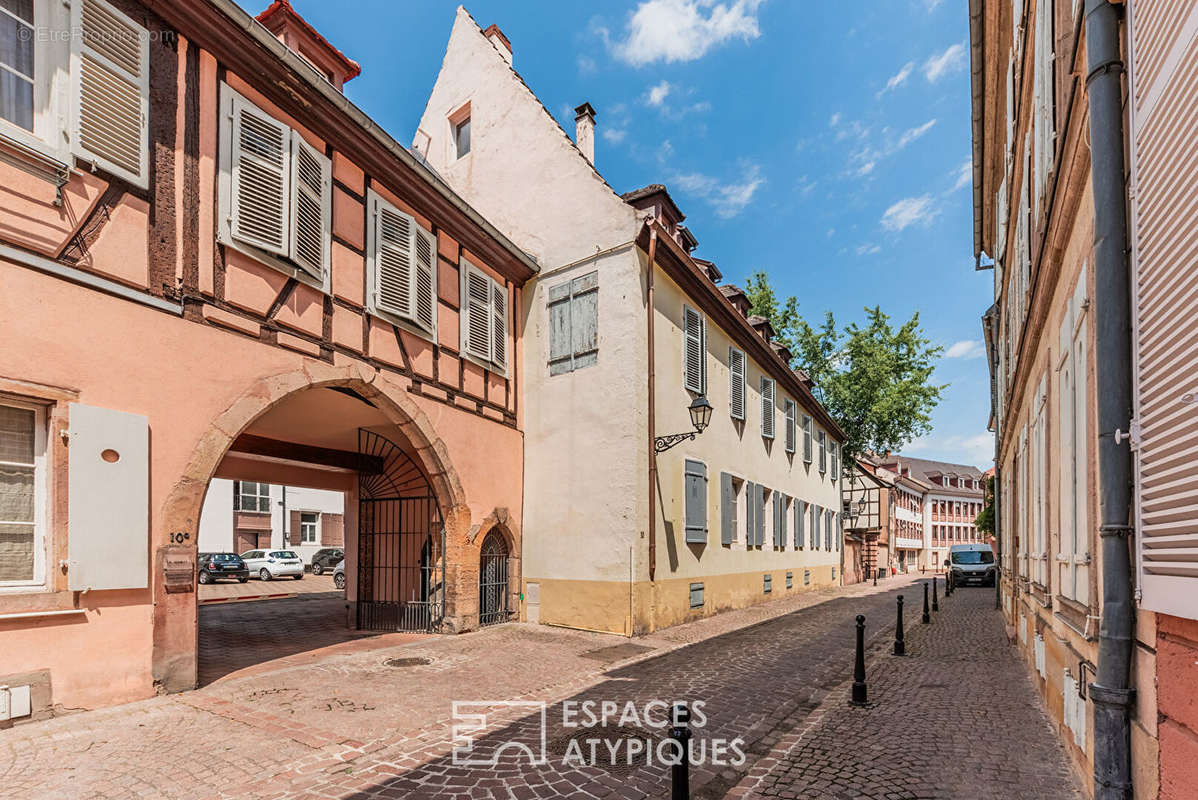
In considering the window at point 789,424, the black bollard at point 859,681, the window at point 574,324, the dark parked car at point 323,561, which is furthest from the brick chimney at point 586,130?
the dark parked car at point 323,561

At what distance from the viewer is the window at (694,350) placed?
1409 centimetres

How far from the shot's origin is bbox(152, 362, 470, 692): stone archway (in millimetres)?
6469

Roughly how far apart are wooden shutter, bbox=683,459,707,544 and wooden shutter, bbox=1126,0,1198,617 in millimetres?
10442

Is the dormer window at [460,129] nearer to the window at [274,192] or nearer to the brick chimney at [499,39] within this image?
the brick chimney at [499,39]

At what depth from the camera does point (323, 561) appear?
109ft

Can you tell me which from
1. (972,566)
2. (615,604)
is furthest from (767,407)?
(972,566)

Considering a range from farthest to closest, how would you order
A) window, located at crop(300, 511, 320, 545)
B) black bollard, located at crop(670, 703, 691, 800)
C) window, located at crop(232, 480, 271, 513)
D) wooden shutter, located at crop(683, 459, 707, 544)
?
window, located at crop(300, 511, 320, 545) → window, located at crop(232, 480, 271, 513) → wooden shutter, located at crop(683, 459, 707, 544) → black bollard, located at crop(670, 703, 691, 800)

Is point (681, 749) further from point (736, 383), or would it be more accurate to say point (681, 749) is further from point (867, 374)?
point (867, 374)

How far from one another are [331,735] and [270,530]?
32475 mm

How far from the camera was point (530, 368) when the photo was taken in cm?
1346

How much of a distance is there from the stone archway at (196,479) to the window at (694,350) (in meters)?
6.38

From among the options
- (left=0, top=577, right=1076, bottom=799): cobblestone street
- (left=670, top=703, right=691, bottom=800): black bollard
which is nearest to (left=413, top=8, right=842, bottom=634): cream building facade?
(left=0, top=577, right=1076, bottom=799): cobblestone street

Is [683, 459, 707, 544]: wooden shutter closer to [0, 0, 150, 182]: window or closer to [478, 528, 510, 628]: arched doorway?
[478, 528, 510, 628]: arched doorway

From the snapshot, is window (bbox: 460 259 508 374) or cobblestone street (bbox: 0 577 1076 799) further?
window (bbox: 460 259 508 374)
